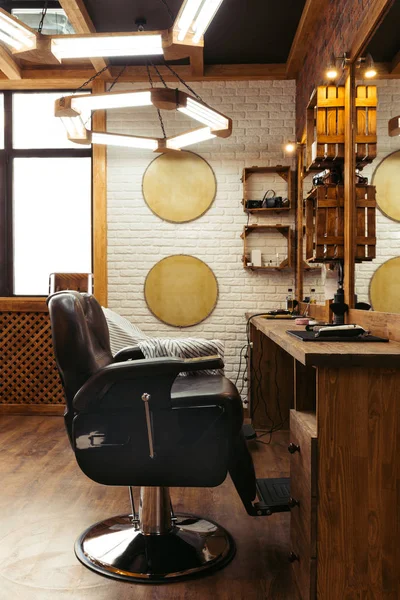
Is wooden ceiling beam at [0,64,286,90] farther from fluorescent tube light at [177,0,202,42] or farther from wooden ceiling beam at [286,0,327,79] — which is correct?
fluorescent tube light at [177,0,202,42]

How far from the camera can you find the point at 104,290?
4996 millimetres

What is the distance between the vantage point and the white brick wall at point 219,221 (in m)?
4.96

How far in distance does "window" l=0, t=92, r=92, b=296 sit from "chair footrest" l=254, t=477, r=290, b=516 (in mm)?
3307

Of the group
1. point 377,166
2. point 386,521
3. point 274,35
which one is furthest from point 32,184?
point 386,521

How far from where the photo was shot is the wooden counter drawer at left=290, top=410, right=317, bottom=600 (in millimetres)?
1561

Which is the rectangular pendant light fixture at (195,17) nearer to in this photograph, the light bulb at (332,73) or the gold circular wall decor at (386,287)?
the light bulb at (332,73)

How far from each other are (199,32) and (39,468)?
2582 millimetres

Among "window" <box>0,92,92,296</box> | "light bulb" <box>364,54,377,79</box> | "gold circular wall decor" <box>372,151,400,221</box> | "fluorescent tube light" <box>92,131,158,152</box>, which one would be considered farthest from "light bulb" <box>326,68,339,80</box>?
"window" <box>0,92,92,296</box>

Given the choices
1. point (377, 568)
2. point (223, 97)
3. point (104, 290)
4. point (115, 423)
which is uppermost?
point (223, 97)

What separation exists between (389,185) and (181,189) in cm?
294

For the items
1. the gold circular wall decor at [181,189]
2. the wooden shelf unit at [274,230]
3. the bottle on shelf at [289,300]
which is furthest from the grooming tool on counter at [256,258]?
the gold circular wall decor at [181,189]

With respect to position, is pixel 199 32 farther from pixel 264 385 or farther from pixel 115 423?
pixel 264 385

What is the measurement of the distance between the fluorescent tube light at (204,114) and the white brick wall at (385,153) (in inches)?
45.0

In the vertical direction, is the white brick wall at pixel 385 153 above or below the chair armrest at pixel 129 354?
above
